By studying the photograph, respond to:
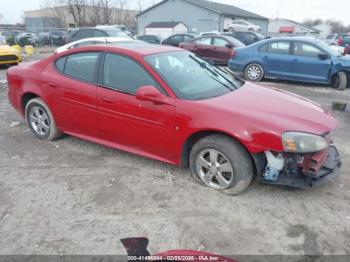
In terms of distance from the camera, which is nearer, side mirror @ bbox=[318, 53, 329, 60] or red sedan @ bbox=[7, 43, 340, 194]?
red sedan @ bbox=[7, 43, 340, 194]

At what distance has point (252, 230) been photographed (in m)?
2.98

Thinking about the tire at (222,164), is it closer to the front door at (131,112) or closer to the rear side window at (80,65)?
the front door at (131,112)

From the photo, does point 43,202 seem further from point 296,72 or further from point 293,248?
point 296,72

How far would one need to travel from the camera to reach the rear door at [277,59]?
9734 millimetres

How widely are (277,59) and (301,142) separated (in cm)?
744

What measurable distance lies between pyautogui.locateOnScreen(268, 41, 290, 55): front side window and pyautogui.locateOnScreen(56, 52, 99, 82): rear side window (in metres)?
7.24

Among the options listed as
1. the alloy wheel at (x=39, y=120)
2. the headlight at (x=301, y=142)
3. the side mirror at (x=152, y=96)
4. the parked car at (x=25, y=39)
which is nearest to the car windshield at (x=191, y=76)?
the side mirror at (x=152, y=96)

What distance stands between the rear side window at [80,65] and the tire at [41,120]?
667mm

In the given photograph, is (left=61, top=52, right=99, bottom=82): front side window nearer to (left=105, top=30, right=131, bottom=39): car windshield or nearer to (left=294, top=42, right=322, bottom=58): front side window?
(left=294, top=42, right=322, bottom=58): front side window

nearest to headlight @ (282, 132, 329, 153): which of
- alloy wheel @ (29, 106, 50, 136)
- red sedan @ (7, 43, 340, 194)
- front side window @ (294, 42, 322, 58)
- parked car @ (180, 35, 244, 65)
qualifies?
red sedan @ (7, 43, 340, 194)

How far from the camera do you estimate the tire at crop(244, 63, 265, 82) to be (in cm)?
1025

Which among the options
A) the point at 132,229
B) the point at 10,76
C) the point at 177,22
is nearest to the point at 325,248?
the point at 132,229

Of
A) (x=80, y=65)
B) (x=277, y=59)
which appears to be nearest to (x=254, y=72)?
(x=277, y=59)

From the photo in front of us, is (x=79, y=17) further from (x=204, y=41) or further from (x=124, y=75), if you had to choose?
(x=124, y=75)
